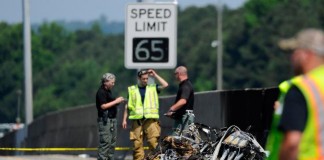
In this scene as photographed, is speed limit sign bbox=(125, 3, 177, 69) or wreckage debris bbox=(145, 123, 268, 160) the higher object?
speed limit sign bbox=(125, 3, 177, 69)

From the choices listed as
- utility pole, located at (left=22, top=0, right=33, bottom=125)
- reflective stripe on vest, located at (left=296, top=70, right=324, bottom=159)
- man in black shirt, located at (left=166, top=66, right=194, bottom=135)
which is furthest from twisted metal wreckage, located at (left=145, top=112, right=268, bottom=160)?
utility pole, located at (left=22, top=0, right=33, bottom=125)

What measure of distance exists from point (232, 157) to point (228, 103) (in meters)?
6.10

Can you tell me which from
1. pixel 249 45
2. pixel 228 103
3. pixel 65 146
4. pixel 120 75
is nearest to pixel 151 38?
pixel 228 103

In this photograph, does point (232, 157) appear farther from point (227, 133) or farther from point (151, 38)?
point (151, 38)

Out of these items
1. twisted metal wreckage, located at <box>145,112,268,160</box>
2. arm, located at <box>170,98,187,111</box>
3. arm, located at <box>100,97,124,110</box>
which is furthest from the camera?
arm, located at <box>100,97,124,110</box>

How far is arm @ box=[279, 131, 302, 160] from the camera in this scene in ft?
26.2

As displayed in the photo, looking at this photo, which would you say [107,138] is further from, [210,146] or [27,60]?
[27,60]

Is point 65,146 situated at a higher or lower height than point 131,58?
lower

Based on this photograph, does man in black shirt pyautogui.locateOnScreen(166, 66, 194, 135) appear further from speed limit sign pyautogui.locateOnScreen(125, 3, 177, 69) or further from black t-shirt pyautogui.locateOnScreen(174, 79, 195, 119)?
speed limit sign pyautogui.locateOnScreen(125, 3, 177, 69)

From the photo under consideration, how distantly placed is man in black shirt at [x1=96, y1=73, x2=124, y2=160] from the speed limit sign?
4.62 feet

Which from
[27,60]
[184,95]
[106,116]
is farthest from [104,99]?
[27,60]

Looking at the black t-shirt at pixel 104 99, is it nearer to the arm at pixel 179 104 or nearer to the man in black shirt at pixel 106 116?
the man in black shirt at pixel 106 116

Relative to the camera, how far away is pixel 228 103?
22.8 m

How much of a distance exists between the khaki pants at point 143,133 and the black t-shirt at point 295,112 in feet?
42.6
